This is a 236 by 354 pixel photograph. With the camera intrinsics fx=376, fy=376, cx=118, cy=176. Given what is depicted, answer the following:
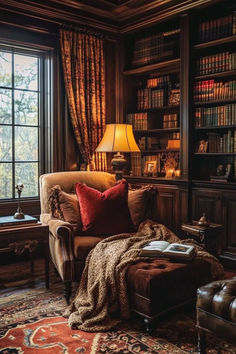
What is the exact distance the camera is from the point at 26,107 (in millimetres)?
4184

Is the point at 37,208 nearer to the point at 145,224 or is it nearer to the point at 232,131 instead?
the point at 145,224

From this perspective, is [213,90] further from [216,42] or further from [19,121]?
[19,121]

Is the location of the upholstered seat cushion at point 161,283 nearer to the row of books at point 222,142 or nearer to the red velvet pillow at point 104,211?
the red velvet pillow at point 104,211

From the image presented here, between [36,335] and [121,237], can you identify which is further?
[121,237]

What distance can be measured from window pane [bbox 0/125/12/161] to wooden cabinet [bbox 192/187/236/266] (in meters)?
2.08

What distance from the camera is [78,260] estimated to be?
9.59 feet

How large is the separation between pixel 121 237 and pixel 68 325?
0.86 meters

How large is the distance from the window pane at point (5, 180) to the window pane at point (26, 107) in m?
0.51

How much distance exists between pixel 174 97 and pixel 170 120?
27 cm

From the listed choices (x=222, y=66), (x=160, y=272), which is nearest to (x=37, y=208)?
(x=160, y=272)

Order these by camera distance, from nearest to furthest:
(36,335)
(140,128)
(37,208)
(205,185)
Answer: (36,335), (205,185), (37,208), (140,128)

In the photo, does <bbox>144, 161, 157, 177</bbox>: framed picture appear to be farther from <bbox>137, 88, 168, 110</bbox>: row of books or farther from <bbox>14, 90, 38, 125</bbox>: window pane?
<bbox>14, 90, 38, 125</bbox>: window pane

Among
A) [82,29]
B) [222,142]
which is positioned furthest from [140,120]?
[82,29]

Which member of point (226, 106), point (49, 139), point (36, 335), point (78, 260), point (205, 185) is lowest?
point (36, 335)
